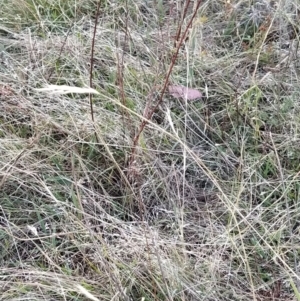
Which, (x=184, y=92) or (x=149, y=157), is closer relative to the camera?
(x=149, y=157)

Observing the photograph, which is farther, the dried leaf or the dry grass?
the dried leaf

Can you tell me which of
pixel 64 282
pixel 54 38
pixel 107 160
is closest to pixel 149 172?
pixel 107 160

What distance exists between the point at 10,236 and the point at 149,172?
1.21 feet

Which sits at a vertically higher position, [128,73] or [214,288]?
[128,73]

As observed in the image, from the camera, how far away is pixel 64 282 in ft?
4.06

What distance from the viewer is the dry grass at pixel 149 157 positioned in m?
1.26

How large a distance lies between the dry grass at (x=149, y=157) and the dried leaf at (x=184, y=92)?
0.03 m

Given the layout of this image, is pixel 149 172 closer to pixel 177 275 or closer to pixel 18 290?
pixel 177 275

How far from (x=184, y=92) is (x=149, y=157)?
0.90 ft

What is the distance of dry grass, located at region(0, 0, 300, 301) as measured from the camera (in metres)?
1.26

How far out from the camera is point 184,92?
1.70 m

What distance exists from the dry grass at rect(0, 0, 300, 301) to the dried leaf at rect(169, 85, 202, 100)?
3 cm

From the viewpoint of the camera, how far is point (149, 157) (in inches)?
60.0

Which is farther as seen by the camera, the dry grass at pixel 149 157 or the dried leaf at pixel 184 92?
the dried leaf at pixel 184 92
